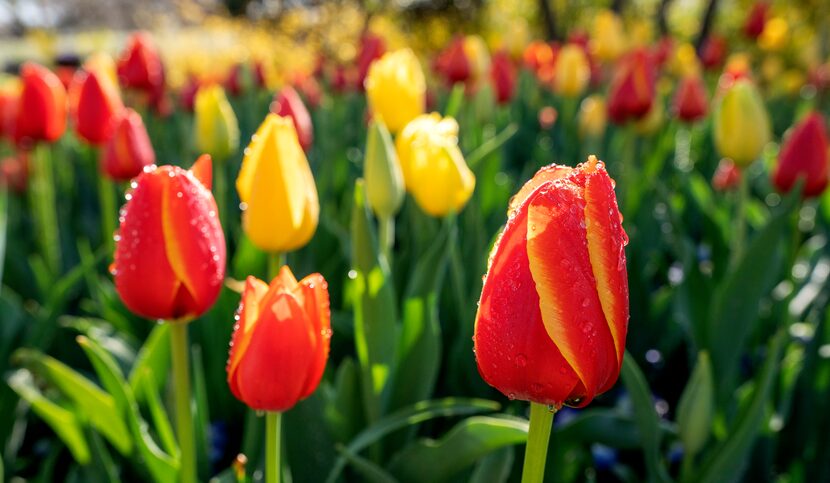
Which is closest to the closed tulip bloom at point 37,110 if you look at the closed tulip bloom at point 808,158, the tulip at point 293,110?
the tulip at point 293,110

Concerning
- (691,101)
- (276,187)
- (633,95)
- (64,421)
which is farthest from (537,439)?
(691,101)

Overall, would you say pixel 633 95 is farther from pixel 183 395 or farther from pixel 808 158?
pixel 183 395

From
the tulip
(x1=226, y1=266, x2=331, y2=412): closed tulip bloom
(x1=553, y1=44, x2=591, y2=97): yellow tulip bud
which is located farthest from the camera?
(x1=553, y1=44, x2=591, y2=97): yellow tulip bud

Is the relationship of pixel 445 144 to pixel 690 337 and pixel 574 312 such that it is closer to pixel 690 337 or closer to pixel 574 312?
pixel 690 337

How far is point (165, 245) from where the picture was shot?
0.79m

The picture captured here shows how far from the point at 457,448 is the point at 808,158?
3.66 feet

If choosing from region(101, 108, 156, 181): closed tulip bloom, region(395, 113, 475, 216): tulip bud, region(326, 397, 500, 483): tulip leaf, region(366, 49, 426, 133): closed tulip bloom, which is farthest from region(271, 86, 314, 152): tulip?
region(326, 397, 500, 483): tulip leaf

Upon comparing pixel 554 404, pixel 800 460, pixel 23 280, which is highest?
pixel 554 404

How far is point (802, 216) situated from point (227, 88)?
3112 mm

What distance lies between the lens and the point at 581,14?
9633 mm

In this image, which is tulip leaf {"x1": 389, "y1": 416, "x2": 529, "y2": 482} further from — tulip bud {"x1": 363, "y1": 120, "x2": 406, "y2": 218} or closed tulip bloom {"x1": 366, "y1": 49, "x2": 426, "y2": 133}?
closed tulip bloom {"x1": 366, "y1": 49, "x2": 426, "y2": 133}

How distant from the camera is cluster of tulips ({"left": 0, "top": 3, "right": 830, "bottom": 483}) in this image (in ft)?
1.87

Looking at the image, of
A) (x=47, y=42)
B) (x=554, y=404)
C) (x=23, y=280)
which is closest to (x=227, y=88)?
(x=47, y=42)

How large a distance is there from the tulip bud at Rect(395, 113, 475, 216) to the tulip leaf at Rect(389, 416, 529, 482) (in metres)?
0.43
